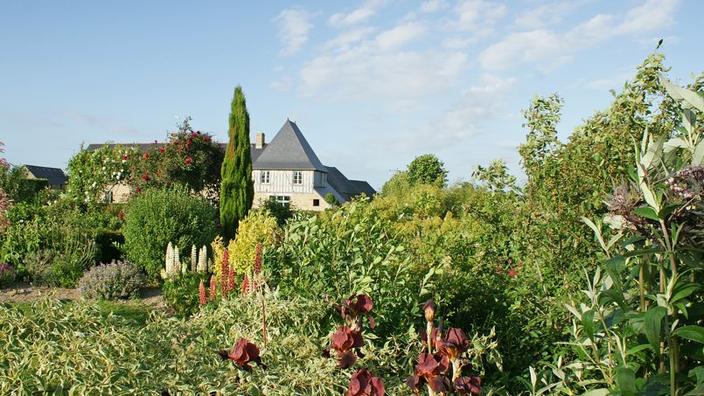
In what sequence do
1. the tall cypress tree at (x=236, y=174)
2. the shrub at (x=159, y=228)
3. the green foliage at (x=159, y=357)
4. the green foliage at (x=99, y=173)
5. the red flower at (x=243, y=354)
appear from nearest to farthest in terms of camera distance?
the red flower at (x=243, y=354) < the green foliage at (x=159, y=357) < the shrub at (x=159, y=228) < the tall cypress tree at (x=236, y=174) < the green foliage at (x=99, y=173)

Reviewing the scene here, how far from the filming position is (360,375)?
2139 millimetres

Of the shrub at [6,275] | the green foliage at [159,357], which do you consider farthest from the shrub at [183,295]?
the green foliage at [159,357]

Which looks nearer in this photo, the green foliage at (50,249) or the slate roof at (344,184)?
the green foliage at (50,249)

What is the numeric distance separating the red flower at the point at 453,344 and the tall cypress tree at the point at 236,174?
1281 centimetres

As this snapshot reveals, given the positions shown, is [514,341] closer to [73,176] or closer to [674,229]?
[674,229]

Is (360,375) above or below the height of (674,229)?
below

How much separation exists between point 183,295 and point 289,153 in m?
40.7

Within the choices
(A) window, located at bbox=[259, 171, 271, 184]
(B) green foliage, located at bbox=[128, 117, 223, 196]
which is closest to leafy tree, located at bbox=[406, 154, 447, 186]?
(A) window, located at bbox=[259, 171, 271, 184]

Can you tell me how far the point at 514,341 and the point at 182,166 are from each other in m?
14.4

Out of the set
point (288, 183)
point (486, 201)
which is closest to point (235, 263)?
point (486, 201)

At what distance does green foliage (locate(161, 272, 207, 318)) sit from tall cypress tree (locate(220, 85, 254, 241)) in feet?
19.0

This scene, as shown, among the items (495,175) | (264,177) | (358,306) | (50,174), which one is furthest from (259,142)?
(358,306)

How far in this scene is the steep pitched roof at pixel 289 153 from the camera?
48031 millimetres

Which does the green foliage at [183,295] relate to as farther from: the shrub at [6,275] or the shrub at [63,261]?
the shrub at [6,275]
